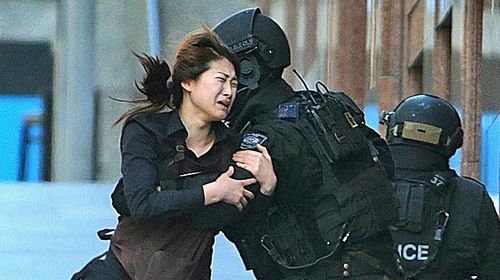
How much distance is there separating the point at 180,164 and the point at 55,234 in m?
4.23

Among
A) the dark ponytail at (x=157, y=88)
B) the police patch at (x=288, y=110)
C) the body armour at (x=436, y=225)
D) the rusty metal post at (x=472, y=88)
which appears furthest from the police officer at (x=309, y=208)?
the rusty metal post at (x=472, y=88)

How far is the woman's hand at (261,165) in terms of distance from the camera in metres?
3.97

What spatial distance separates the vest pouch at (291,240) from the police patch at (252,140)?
0.71 feet

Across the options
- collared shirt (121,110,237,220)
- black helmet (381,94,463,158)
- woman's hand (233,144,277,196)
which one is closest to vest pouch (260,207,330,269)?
woman's hand (233,144,277,196)

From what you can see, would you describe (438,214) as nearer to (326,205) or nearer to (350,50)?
(326,205)

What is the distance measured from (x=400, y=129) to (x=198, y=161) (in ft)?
5.09

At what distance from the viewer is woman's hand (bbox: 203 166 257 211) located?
3887 mm

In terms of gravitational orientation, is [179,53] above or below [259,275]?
above

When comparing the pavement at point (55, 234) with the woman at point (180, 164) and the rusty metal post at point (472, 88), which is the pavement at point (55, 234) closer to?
the rusty metal post at point (472, 88)

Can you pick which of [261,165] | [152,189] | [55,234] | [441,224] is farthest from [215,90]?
[55,234]

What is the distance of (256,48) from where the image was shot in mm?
4223

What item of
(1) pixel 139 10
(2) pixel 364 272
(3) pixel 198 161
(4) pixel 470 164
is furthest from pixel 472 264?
(1) pixel 139 10

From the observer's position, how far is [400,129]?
5402mm

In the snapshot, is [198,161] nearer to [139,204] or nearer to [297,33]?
[139,204]
